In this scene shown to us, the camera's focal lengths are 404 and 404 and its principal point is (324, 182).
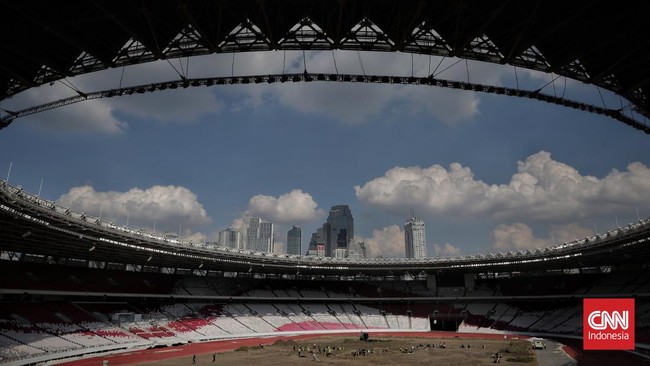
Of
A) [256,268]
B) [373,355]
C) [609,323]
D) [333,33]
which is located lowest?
[373,355]

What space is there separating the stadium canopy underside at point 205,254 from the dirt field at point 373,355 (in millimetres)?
15954

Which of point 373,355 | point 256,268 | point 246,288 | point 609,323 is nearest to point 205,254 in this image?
point 256,268

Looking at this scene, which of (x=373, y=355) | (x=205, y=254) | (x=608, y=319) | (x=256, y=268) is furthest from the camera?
(x=256, y=268)

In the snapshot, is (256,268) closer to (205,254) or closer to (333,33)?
(205,254)

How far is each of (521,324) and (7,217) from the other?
7332 centimetres

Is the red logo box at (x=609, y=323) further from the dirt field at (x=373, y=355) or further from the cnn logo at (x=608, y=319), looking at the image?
the dirt field at (x=373, y=355)

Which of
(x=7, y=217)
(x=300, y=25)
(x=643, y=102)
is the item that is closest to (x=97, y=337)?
(x=7, y=217)

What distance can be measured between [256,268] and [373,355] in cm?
3702

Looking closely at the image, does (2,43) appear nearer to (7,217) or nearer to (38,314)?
(7,217)

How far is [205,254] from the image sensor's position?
6066 centimetres

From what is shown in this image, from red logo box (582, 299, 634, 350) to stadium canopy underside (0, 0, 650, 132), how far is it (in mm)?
8330

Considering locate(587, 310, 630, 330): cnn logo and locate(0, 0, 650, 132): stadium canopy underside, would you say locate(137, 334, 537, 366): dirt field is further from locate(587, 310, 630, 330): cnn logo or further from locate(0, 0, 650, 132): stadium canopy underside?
locate(0, 0, 650, 132): stadium canopy underside

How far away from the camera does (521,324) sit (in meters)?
69.2

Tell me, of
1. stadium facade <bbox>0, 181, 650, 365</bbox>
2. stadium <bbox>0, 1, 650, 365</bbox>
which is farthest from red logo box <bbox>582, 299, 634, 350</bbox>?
stadium facade <bbox>0, 181, 650, 365</bbox>
